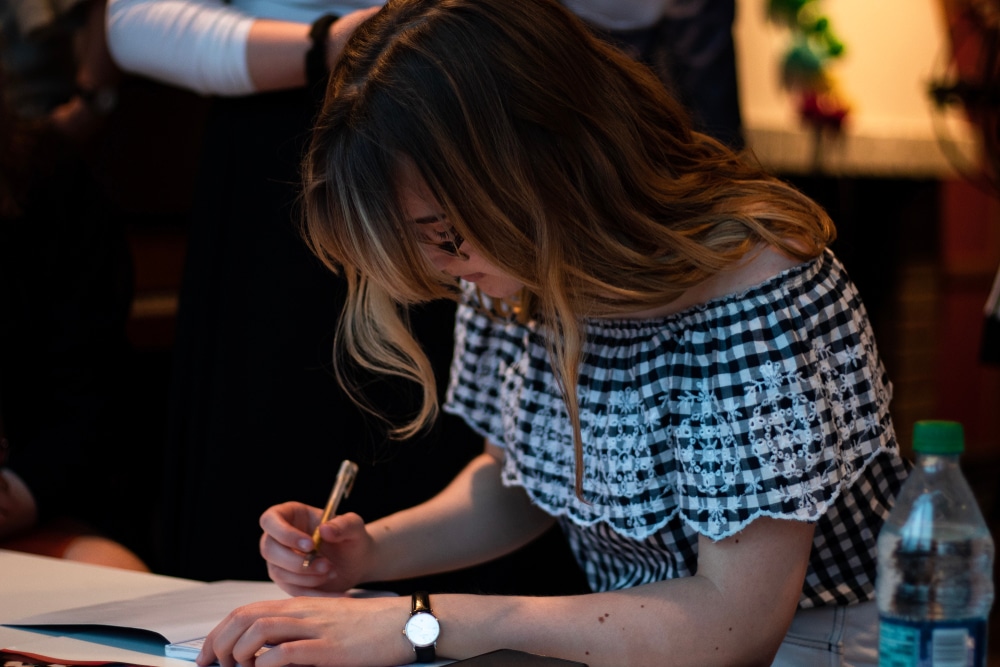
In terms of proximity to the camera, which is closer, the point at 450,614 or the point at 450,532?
the point at 450,614

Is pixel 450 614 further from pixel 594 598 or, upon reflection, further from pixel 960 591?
pixel 960 591

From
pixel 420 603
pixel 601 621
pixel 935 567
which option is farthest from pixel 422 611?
Result: pixel 935 567

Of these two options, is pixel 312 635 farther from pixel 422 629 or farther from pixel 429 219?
pixel 429 219

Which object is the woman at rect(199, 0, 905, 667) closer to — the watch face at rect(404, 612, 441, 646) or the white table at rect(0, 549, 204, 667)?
the watch face at rect(404, 612, 441, 646)

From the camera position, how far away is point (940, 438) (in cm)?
69

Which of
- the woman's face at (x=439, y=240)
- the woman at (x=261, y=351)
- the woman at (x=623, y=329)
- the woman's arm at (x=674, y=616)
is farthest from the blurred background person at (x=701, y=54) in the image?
the woman's arm at (x=674, y=616)

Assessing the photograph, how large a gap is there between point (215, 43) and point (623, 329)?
2.27ft

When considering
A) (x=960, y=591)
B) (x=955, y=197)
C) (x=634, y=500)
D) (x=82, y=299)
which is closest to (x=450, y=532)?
(x=634, y=500)

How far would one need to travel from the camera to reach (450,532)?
4.31 feet

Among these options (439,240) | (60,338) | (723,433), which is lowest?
(60,338)

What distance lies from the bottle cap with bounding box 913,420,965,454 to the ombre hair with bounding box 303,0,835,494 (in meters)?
0.34

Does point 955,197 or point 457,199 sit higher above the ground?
point 457,199

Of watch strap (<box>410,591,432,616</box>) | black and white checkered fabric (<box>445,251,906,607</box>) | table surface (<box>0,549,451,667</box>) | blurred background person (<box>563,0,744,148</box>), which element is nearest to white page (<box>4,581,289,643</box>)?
table surface (<box>0,549,451,667</box>)

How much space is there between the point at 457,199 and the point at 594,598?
1.17 feet
